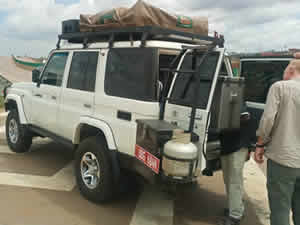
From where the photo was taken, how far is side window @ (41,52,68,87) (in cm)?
469

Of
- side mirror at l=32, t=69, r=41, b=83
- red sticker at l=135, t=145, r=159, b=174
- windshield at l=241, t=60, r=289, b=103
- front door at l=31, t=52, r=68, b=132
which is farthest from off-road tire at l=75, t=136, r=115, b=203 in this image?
windshield at l=241, t=60, r=289, b=103

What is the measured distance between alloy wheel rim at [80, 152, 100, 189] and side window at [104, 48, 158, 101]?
35.1 inches

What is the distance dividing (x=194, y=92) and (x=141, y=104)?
0.63 m

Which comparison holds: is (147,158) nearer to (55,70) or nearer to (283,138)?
(283,138)

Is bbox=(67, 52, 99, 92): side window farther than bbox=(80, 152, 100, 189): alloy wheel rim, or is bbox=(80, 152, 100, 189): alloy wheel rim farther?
bbox=(67, 52, 99, 92): side window

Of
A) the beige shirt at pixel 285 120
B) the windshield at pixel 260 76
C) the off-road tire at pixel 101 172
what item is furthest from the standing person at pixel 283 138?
the windshield at pixel 260 76

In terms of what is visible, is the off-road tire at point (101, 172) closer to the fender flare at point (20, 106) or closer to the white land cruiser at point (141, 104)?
the white land cruiser at point (141, 104)

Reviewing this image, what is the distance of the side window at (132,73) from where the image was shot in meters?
3.25

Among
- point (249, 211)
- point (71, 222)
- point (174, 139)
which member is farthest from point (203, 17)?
point (71, 222)

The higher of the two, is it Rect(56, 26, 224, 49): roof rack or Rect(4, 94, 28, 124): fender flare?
Rect(56, 26, 224, 49): roof rack

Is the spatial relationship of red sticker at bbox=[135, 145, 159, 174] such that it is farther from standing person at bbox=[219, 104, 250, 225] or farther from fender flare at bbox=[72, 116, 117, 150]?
Answer: standing person at bbox=[219, 104, 250, 225]

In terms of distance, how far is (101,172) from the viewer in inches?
143

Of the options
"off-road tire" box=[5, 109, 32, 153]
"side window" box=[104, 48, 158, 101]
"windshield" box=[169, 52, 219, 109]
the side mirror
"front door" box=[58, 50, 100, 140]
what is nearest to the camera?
"windshield" box=[169, 52, 219, 109]

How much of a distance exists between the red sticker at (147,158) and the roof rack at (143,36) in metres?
1.19
